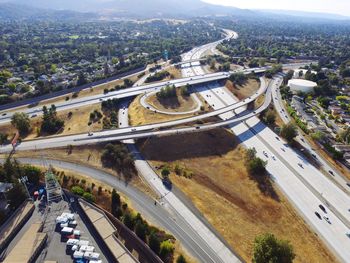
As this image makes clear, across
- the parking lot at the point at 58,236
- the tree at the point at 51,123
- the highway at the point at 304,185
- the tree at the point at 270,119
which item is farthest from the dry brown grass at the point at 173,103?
the parking lot at the point at 58,236

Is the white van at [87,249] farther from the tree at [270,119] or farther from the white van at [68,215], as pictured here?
the tree at [270,119]

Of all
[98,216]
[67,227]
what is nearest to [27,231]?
[67,227]

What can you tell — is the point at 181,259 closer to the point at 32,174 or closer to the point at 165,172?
the point at 165,172

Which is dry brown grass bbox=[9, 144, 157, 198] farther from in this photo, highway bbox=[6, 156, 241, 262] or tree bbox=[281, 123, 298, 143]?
tree bbox=[281, 123, 298, 143]

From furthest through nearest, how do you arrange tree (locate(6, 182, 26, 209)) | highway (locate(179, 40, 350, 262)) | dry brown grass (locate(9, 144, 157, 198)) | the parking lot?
dry brown grass (locate(9, 144, 157, 198)) < highway (locate(179, 40, 350, 262)) < tree (locate(6, 182, 26, 209)) < the parking lot

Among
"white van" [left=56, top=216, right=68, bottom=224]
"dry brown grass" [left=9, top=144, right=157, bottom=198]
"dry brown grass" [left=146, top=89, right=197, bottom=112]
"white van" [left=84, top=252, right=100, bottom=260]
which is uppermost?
"white van" [left=84, top=252, right=100, bottom=260]

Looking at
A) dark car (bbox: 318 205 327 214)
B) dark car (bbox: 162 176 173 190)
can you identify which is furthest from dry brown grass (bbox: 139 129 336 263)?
dark car (bbox: 318 205 327 214)
